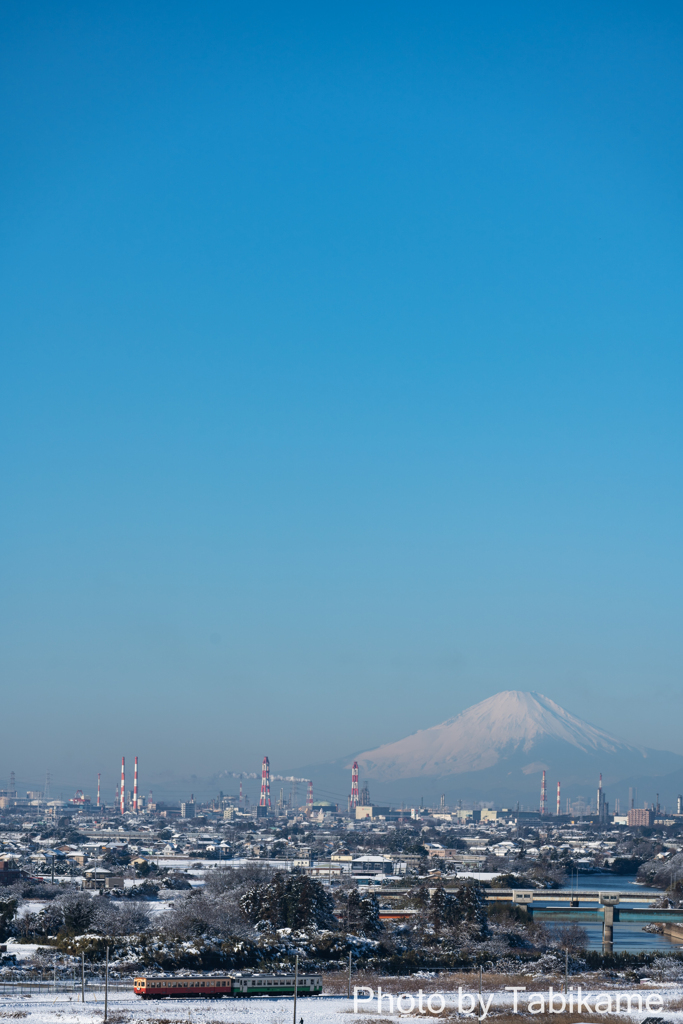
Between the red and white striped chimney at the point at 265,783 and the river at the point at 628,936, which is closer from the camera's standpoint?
the river at the point at 628,936

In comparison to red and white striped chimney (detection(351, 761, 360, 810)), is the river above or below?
above

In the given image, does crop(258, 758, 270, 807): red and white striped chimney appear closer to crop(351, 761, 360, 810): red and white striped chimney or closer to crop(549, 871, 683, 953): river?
crop(351, 761, 360, 810): red and white striped chimney

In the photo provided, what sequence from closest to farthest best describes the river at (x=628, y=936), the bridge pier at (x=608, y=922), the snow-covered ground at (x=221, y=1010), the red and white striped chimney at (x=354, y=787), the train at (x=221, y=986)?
the snow-covered ground at (x=221, y=1010) < the train at (x=221, y=986) < the river at (x=628, y=936) < the bridge pier at (x=608, y=922) < the red and white striped chimney at (x=354, y=787)

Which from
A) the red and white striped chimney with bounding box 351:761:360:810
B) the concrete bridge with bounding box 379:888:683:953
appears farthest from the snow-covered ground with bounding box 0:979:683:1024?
the red and white striped chimney with bounding box 351:761:360:810

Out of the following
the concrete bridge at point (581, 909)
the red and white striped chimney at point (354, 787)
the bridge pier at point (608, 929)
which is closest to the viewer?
the bridge pier at point (608, 929)

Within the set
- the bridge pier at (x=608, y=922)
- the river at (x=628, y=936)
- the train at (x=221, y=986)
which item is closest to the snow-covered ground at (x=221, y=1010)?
the train at (x=221, y=986)

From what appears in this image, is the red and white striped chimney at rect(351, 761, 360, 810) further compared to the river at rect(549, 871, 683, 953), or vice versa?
the red and white striped chimney at rect(351, 761, 360, 810)

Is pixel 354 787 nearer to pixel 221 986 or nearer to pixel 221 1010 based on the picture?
pixel 221 986

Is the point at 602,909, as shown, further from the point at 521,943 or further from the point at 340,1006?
the point at 340,1006

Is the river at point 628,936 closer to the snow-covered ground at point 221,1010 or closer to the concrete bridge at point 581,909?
the concrete bridge at point 581,909
